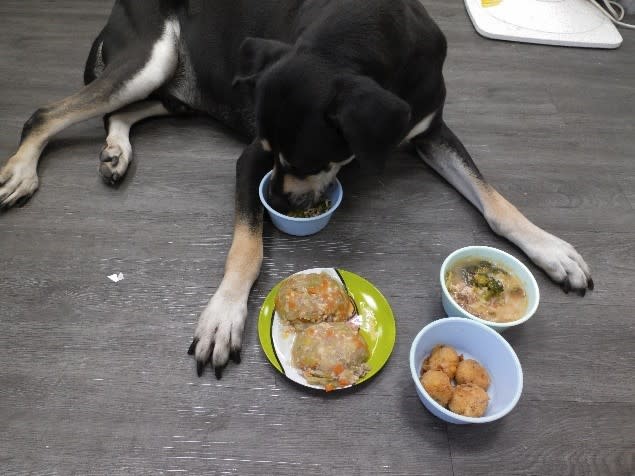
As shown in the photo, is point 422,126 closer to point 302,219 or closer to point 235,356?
point 302,219

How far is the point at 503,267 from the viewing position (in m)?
1.45

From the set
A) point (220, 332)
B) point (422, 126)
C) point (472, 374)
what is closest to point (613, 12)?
point (422, 126)

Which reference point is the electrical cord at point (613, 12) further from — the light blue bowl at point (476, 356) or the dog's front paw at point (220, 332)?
the dog's front paw at point (220, 332)

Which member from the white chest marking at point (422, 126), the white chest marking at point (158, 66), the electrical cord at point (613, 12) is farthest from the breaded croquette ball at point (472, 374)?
the electrical cord at point (613, 12)

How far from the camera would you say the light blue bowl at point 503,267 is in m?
1.33

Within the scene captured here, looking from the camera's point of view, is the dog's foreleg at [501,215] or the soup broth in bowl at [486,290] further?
the dog's foreleg at [501,215]

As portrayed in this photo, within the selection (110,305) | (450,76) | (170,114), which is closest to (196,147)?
(170,114)

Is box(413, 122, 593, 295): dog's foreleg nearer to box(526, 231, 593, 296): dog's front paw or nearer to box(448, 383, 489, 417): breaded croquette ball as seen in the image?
box(526, 231, 593, 296): dog's front paw

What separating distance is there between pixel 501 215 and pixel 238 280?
2.94 feet

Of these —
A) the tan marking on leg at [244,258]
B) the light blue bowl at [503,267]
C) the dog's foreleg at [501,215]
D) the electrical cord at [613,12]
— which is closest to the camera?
the light blue bowl at [503,267]

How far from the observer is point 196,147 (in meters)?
1.98

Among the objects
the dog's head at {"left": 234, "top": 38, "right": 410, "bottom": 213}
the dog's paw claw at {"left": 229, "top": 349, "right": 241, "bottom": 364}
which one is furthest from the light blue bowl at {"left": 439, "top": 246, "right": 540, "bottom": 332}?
the dog's paw claw at {"left": 229, "top": 349, "right": 241, "bottom": 364}

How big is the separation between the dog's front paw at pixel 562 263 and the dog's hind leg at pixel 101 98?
1524mm

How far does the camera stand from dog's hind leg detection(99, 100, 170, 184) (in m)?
1.79
